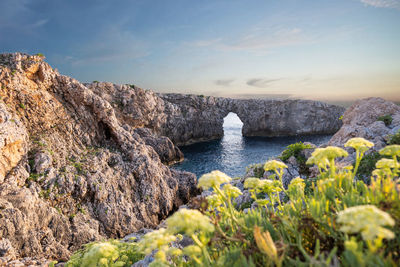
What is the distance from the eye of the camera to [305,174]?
672 inches

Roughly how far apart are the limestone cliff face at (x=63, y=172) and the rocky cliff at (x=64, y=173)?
6 cm

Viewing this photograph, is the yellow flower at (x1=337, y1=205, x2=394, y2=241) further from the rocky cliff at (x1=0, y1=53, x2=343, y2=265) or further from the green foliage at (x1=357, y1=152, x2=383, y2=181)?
the rocky cliff at (x1=0, y1=53, x2=343, y2=265)

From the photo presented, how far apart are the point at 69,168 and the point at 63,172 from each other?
23.9 inches

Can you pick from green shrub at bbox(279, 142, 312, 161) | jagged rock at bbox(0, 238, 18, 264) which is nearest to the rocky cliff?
jagged rock at bbox(0, 238, 18, 264)

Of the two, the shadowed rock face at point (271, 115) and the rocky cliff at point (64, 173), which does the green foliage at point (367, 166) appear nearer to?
the rocky cliff at point (64, 173)

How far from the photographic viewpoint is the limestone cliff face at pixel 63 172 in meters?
11.9

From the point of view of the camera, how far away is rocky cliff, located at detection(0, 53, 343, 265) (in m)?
11.9

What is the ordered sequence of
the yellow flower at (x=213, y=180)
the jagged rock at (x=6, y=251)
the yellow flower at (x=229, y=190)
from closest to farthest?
the yellow flower at (x=213, y=180), the yellow flower at (x=229, y=190), the jagged rock at (x=6, y=251)

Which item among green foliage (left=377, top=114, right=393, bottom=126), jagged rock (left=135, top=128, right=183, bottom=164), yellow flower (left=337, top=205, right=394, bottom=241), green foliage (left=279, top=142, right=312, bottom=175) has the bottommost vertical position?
jagged rock (left=135, top=128, right=183, bottom=164)

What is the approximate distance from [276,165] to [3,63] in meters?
21.9

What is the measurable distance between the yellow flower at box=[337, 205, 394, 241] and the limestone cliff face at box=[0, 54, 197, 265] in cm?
1275

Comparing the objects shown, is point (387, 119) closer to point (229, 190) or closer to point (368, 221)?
point (229, 190)

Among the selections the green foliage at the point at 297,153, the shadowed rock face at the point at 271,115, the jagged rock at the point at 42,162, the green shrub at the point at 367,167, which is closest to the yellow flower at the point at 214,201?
the green shrub at the point at 367,167

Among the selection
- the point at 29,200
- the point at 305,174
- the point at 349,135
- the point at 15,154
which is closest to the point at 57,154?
the point at 15,154
